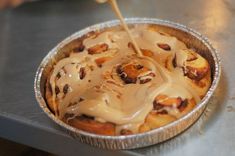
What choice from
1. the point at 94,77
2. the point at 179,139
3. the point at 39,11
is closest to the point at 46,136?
the point at 94,77

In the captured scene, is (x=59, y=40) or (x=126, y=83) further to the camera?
(x=59, y=40)

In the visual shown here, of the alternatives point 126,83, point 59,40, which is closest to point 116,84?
point 126,83

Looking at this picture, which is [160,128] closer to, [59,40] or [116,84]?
[116,84]
